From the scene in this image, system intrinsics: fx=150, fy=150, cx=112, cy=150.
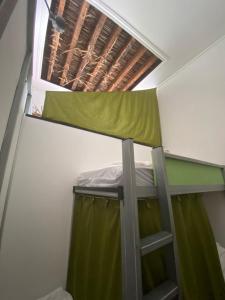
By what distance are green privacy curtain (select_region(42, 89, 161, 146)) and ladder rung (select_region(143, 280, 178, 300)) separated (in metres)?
1.26

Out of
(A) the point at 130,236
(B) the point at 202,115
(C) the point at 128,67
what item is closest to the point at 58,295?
(A) the point at 130,236

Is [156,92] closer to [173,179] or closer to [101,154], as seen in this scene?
[101,154]

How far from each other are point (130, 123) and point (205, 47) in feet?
Answer: 4.38

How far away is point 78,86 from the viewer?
2449 mm

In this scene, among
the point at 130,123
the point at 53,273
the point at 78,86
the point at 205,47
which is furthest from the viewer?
the point at 78,86

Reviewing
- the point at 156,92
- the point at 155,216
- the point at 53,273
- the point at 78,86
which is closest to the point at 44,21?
the point at 78,86

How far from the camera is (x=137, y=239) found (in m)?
0.66

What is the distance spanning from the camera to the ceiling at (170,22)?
1.47 m

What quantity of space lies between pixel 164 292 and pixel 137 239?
1.04 feet

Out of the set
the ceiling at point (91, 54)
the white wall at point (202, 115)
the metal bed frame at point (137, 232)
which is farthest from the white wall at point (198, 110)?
the metal bed frame at point (137, 232)

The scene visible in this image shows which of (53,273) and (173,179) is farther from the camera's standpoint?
(53,273)

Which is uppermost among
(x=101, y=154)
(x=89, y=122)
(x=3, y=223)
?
(x=89, y=122)

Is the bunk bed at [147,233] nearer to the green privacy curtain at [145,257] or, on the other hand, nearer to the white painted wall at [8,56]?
the green privacy curtain at [145,257]

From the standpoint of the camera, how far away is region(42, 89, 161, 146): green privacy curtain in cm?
170
